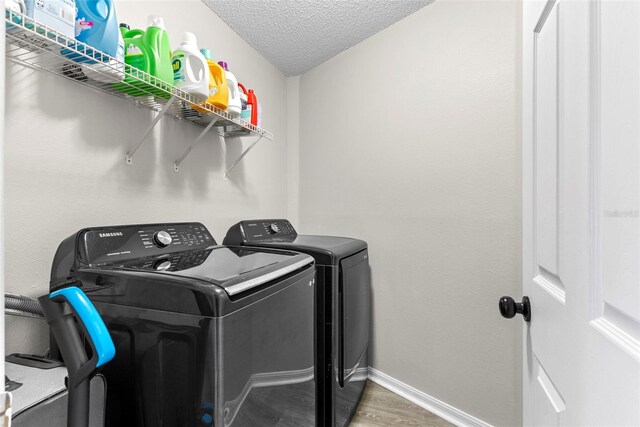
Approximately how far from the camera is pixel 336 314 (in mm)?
1741

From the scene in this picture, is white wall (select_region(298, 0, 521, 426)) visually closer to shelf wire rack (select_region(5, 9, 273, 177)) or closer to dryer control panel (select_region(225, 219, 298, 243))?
dryer control panel (select_region(225, 219, 298, 243))

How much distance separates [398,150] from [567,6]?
1.66 metres

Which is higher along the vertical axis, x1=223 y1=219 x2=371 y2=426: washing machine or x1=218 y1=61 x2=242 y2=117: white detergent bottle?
x1=218 y1=61 x2=242 y2=117: white detergent bottle

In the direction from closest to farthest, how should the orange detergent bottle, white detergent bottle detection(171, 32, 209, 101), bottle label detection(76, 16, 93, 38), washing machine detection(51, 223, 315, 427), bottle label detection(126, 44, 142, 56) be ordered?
washing machine detection(51, 223, 315, 427) → bottle label detection(76, 16, 93, 38) → bottle label detection(126, 44, 142, 56) → white detergent bottle detection(171, 32, 209, 101) → the orange detergent bottle

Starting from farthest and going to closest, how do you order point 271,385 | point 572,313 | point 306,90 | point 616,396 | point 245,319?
point 306,90 → point 271,385 → point 245,319 → point 572,313 → point 616,396

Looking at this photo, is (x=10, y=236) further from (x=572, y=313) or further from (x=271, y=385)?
(x=572, y=313)

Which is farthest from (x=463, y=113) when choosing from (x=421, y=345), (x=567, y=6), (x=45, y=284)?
(x=45, y=284)

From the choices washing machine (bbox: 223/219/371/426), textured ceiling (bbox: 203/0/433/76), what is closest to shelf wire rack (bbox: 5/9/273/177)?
washing machine (bbox: 223/219/371/426)

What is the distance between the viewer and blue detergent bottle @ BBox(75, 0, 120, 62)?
44.1 inches

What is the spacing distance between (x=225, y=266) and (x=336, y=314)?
84 cm

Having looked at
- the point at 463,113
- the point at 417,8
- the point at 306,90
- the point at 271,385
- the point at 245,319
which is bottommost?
the point at 271,385

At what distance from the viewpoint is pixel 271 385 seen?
1.08m

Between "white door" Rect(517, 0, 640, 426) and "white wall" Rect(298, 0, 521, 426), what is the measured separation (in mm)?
956

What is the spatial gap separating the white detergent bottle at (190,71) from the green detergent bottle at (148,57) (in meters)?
0.05
